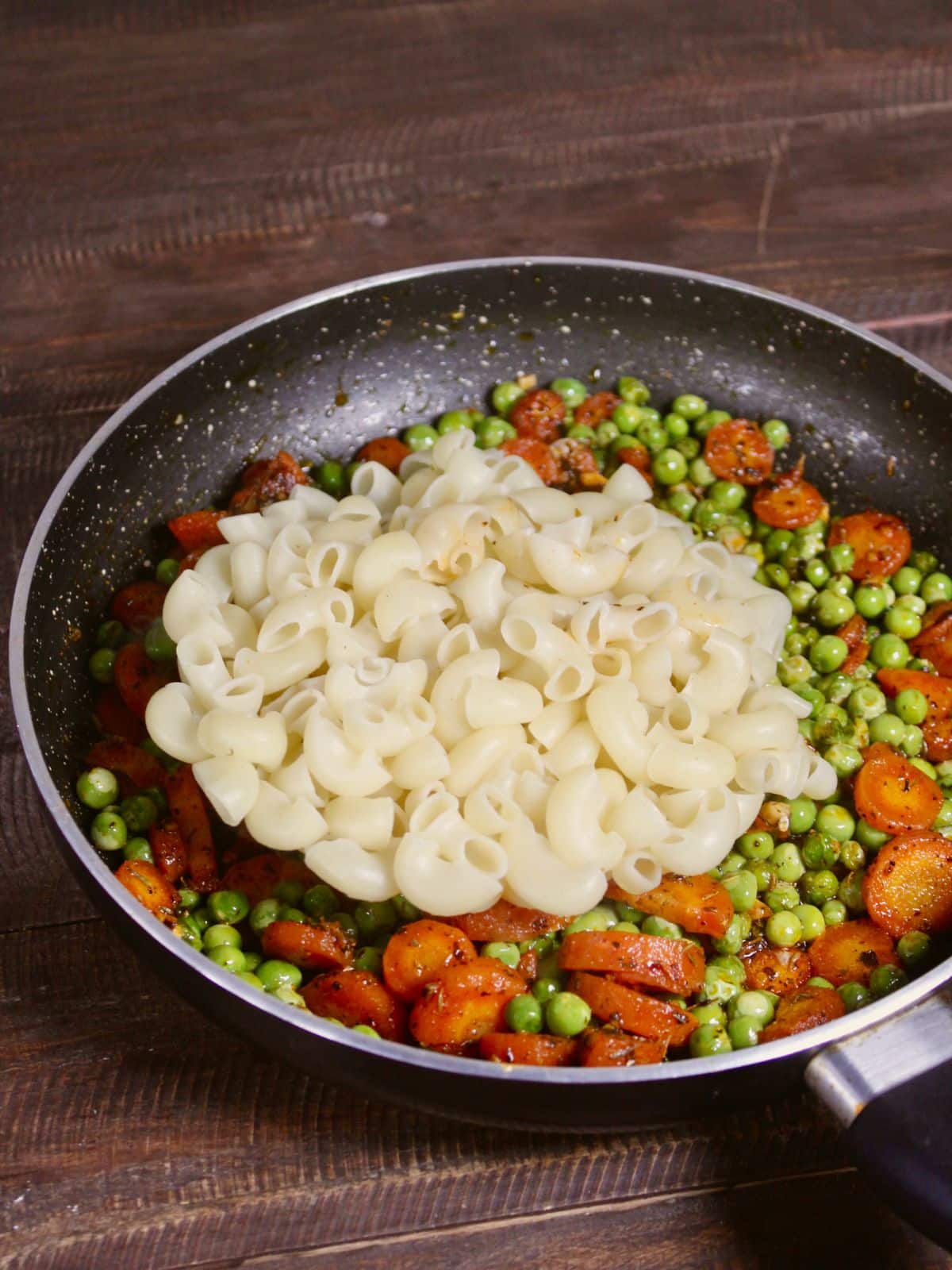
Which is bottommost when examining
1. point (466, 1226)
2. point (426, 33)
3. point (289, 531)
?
point (466, 1226)

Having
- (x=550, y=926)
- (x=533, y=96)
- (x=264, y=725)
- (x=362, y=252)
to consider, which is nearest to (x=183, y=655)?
(x=264, y=725)

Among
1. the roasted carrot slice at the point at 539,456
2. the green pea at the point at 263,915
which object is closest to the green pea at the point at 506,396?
the roasted carrot slice at the point at 539,456

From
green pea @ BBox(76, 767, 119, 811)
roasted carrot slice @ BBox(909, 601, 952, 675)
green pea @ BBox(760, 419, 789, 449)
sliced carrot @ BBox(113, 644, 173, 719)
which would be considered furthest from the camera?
green pea @ BBox(760, 419, 789, 449)

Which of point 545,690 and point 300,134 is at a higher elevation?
point 300,134

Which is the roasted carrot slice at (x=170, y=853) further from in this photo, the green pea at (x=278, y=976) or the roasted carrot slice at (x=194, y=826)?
the green pea at (x=278, y=976)

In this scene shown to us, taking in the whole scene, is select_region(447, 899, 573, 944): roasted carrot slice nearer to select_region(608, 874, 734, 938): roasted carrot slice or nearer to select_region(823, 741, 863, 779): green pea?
select_region(608, 874, 734, 938): roasted carrot slice

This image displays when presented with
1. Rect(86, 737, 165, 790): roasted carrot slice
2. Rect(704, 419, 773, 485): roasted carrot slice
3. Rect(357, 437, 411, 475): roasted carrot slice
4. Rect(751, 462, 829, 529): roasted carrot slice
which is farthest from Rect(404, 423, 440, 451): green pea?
Rect(86, 737, 165, 790): roasted carrot slice

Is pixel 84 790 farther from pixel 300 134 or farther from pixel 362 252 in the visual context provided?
pixel 300 134
